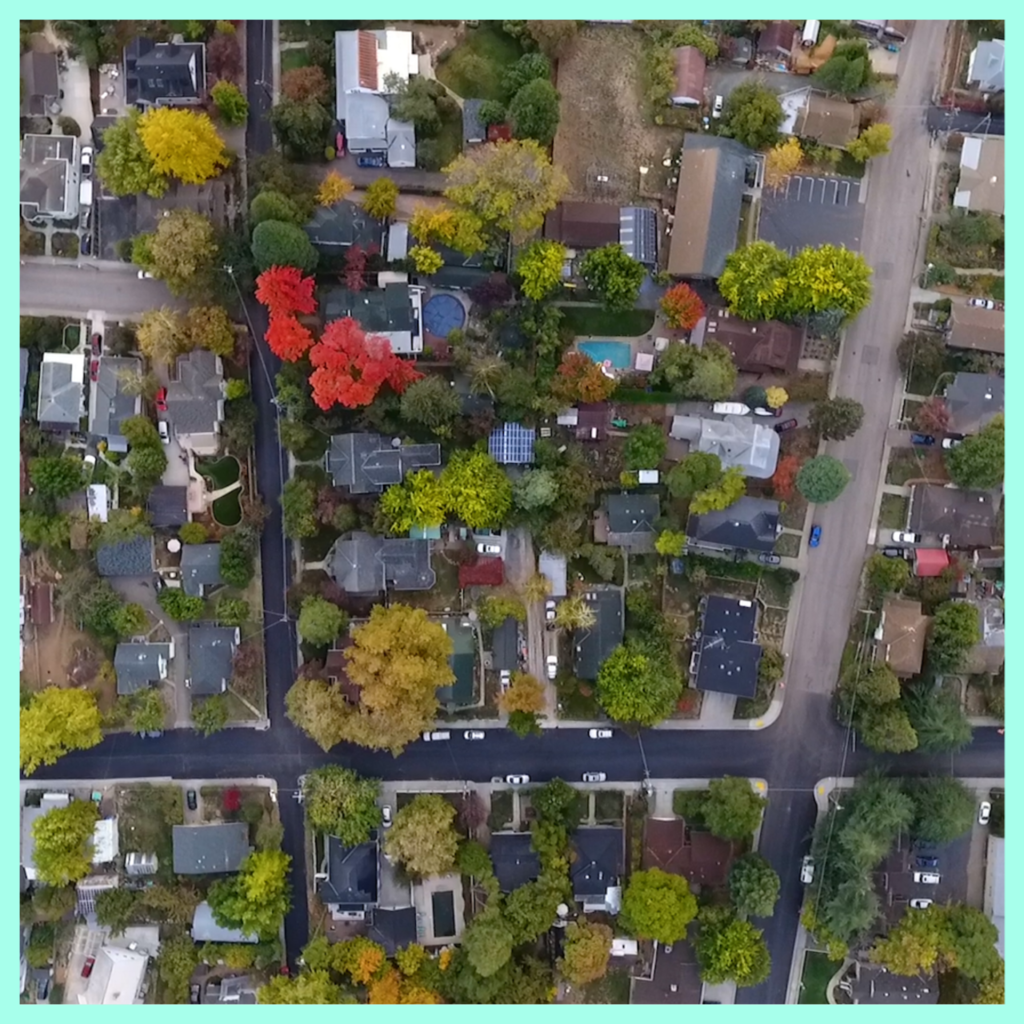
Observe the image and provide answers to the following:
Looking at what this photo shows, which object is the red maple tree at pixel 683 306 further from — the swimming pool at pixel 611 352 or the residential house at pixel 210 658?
the residential house at pixel 210 658

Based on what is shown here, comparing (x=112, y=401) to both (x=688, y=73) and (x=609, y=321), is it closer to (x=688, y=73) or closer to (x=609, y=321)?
(x=609, y=321)

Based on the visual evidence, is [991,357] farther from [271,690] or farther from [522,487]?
[271,690]

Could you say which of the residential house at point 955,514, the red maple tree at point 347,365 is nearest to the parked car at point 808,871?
the residential house at point 955,514

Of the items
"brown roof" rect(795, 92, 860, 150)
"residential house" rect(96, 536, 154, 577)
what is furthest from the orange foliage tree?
"residential house" rect(96, 536, 154, 577)

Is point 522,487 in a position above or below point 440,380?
below

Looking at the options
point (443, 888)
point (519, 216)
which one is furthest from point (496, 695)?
point (519, 216)
